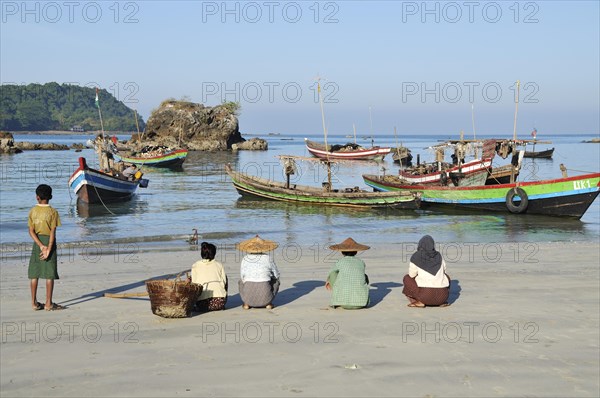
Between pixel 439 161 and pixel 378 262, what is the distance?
65.4 feet

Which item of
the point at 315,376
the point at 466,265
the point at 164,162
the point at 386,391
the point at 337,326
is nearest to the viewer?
the point at 386,391

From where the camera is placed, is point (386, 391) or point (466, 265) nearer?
point (386, 391)

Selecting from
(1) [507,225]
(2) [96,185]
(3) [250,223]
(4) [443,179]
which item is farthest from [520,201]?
(2) [96,185]

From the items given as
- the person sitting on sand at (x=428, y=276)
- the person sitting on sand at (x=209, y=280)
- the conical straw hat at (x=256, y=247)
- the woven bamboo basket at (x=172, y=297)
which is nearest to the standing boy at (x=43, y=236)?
the woven bamboo basket at (x=172, y=297)

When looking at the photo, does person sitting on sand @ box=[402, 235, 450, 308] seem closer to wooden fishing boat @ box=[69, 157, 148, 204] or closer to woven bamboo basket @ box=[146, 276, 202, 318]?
woven bamboo basket @ box=[146, 276, 202, 318]

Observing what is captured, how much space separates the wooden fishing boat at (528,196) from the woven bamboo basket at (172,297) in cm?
2017

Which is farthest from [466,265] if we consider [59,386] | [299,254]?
[59,386]

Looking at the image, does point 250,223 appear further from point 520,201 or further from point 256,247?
point 256,247

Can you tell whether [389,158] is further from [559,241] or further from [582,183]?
[559,241]

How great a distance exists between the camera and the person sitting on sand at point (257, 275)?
30.8 ft

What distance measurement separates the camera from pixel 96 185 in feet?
103

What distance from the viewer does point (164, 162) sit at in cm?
6278

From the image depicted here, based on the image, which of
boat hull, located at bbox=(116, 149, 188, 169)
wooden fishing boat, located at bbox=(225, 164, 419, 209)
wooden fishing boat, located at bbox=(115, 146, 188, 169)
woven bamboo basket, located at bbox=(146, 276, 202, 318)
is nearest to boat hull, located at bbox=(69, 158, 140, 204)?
wooden fishing boat, located at bbox=(225, 164, 419, 209)

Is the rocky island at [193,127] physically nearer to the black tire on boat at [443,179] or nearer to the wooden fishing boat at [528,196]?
the black tire on boat at [443,179]
